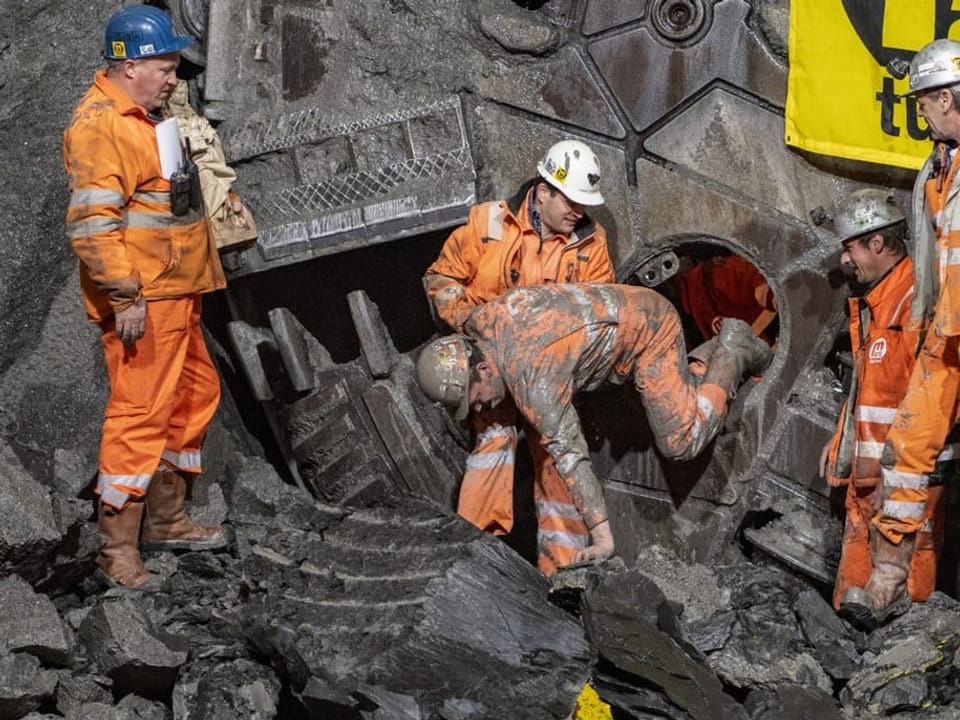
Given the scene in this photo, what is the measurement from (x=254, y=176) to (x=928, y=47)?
3076 millimetres

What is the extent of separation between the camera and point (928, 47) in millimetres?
6660

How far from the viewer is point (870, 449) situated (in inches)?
282

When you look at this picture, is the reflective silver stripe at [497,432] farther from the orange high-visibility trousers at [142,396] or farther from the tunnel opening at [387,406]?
the orange high-visibility trousers at [142,396]

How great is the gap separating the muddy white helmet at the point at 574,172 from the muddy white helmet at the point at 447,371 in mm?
781

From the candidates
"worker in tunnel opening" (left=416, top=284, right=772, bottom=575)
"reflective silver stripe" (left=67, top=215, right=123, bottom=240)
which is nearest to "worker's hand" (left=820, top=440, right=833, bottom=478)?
"worker in tunnel opening" (left=416, top=284, right=772, bottom=575)

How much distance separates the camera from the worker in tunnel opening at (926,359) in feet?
21.6

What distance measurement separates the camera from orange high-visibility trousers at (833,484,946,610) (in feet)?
23.9

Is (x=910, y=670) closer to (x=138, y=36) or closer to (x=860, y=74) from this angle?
(x=860, y=74)

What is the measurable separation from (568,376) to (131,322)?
1802 millimetres

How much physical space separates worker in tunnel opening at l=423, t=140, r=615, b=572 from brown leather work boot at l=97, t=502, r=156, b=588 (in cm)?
144

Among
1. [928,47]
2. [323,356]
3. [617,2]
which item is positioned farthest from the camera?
[323,356]

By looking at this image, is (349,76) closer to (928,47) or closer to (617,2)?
(617,2)

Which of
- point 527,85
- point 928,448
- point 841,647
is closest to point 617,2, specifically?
point 527,85

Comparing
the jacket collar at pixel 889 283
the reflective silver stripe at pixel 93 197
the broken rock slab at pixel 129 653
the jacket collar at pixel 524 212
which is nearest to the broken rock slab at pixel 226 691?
the broken rock slab at pixel 129 653
